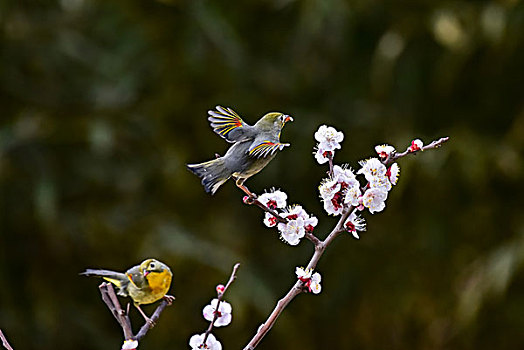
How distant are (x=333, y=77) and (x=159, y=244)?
2.12 ft

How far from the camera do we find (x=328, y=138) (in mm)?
418

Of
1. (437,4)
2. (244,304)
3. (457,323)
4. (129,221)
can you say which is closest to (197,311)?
(244,304)

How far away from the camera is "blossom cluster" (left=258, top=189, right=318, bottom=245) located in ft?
1.36

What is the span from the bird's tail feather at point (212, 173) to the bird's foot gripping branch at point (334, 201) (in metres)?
0.02

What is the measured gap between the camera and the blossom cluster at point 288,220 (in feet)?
1.36

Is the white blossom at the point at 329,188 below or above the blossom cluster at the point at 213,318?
above

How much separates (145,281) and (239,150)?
10 cm

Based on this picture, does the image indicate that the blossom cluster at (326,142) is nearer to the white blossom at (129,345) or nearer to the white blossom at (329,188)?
the white blossom at (329,188)

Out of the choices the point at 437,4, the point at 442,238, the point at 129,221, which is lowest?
the point at 129,221

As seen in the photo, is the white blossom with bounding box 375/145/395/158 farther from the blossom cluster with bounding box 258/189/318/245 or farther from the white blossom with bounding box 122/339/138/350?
the white blossom with bounding box 122/339/138/350

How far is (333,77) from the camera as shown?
5.47 ft

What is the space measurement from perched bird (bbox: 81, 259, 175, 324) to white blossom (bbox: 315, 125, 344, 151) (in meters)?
0.14

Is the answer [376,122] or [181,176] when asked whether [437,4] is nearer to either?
[376,122]

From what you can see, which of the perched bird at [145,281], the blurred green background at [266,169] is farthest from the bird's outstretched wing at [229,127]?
the blurred green background at [266,169]
